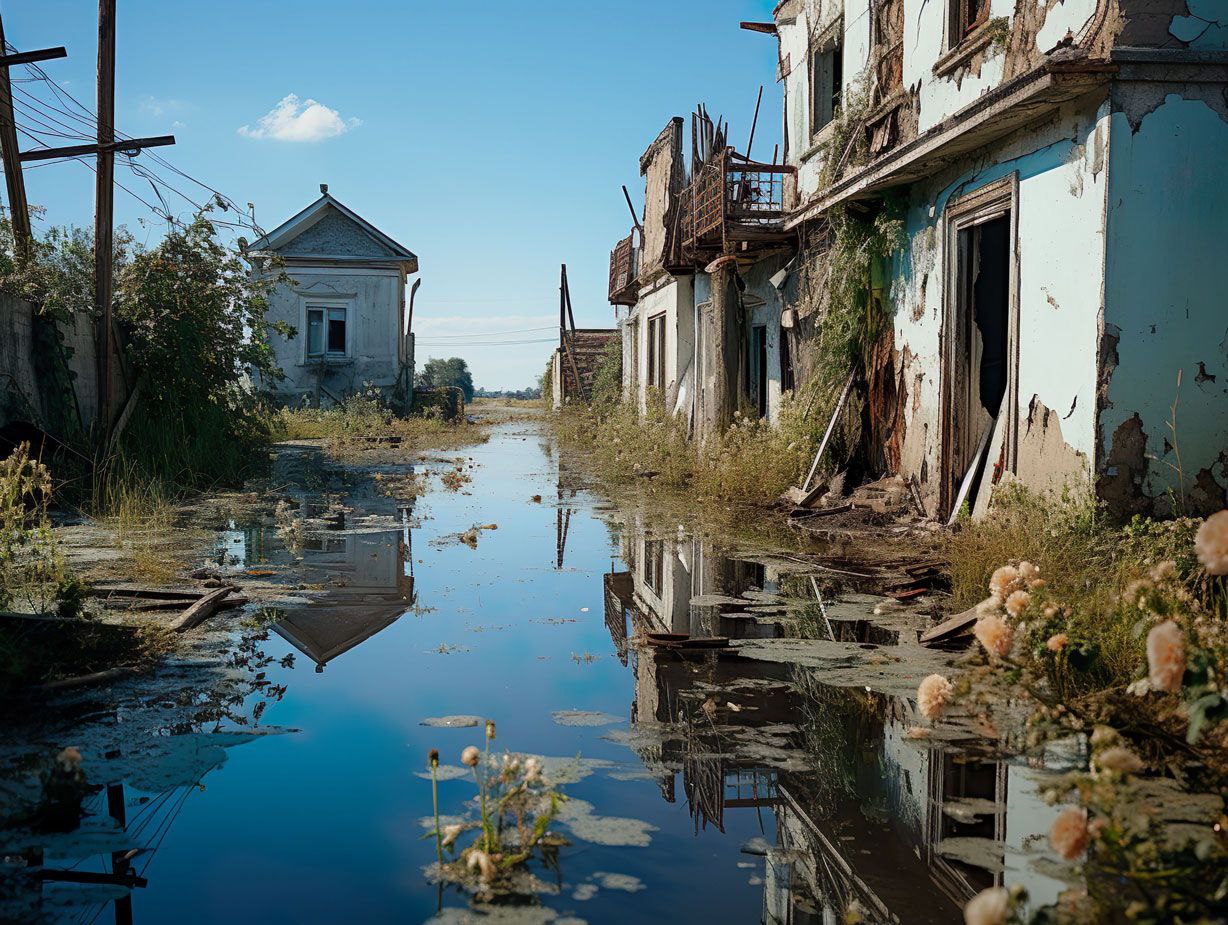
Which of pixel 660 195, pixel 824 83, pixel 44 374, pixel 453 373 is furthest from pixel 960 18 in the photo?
pixel 453 373

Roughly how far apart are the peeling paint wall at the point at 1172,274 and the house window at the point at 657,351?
12888 mm

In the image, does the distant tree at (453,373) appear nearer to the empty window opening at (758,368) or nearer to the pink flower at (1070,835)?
the empty window opening at (758,368)

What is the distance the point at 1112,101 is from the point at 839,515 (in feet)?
15.0

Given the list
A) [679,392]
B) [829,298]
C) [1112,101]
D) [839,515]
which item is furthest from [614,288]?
[1112,101]

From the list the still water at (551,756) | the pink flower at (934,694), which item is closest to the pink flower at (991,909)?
the still water at (551,756)

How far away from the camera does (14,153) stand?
11164 mm

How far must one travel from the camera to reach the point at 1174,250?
6.62 metres

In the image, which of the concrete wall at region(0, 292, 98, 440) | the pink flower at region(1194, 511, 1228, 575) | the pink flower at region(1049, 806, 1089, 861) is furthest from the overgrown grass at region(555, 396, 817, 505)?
the pink flower at region(1049, 806, 1089, 861)

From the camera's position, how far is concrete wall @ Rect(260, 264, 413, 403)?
27.7 m

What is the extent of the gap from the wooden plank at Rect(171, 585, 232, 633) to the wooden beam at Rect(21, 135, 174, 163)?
748cm

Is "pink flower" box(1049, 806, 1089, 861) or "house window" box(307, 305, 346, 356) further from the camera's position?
"house window" box(307, 305, 346, 356)

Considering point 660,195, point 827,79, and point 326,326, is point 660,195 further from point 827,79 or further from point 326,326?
point 326,326

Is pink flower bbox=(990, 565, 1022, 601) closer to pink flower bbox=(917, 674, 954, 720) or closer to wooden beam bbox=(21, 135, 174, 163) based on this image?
pink flower bbox=(917, 674, 954, 720)

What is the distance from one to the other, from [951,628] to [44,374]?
9647 millimetres
